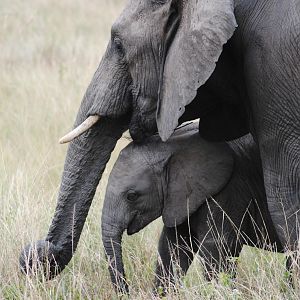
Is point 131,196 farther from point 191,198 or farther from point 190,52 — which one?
point 190,52

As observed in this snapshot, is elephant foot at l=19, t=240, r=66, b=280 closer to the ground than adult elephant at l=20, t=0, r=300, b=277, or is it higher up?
closer to the ground

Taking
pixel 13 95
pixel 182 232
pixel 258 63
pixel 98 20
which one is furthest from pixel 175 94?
pixel 98 20

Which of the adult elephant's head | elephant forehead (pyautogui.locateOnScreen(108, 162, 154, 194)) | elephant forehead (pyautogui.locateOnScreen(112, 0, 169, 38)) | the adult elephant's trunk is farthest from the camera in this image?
elephant forehead (pyautogui.locateOnScreen(108, 162, 154, 194))

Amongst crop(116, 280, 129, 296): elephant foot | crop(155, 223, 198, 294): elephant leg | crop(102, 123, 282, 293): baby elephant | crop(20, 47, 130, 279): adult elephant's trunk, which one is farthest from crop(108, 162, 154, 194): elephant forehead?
crop(116, 280, 129, 296): elephant foot

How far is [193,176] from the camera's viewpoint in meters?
5.12

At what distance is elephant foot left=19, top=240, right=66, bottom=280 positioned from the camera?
4887mm

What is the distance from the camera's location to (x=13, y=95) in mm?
8719

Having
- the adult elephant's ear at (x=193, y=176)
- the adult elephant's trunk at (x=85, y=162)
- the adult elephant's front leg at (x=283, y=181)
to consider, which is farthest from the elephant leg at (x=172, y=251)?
the adult elephant's front leg at (x=283, y=181)

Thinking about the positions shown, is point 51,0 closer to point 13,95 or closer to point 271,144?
point 13,95

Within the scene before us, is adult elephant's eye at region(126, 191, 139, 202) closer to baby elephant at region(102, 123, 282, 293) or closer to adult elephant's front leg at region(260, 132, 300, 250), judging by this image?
baby elephant at region(102, 123, 282, 293)

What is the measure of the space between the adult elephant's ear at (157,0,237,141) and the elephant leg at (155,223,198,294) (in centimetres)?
74

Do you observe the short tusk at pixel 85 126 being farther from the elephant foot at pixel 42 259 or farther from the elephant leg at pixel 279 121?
the elephant leg at pixel 279 121

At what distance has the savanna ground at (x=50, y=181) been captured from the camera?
4.89 metres

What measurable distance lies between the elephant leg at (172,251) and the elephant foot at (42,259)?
1.46 feet
